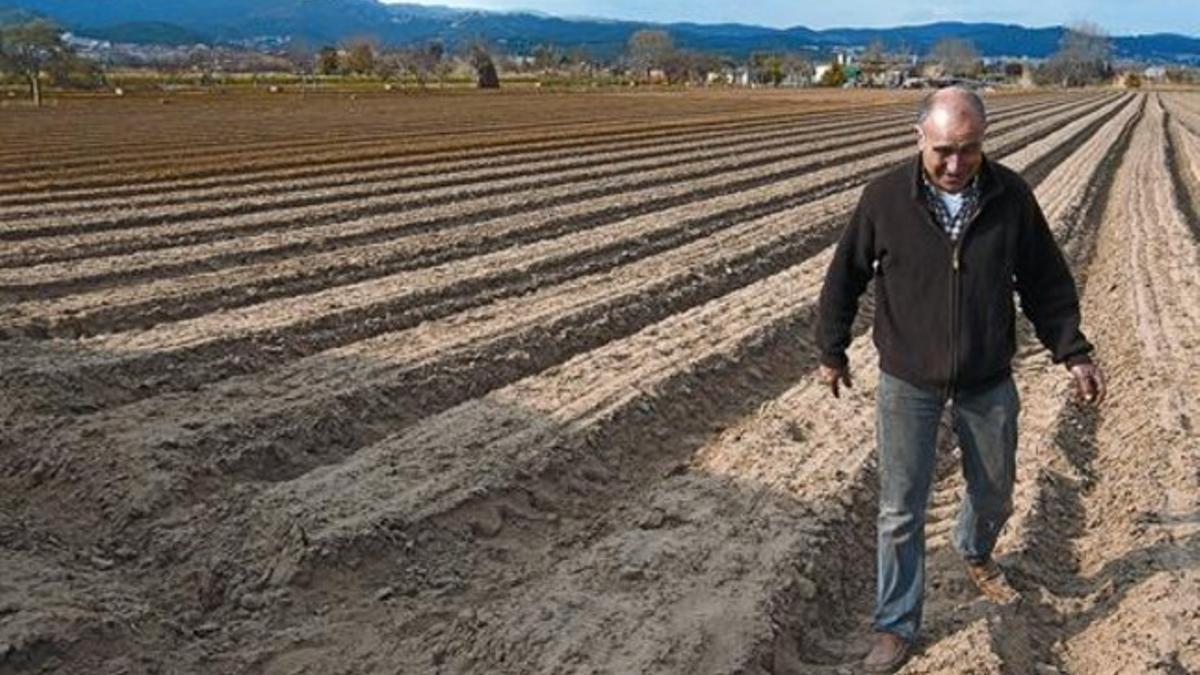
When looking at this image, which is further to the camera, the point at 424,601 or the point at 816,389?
the point at 816,389

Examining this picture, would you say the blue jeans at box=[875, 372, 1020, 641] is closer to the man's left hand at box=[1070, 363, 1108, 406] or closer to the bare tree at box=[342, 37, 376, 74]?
the man's left hand at box=[1070, 363, 1108, 406]

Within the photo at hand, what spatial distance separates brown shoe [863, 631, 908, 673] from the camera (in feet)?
14.5

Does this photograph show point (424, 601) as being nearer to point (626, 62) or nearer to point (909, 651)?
point (909, 651)

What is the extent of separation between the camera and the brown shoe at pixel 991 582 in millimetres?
4879

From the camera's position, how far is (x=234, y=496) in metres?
5.87

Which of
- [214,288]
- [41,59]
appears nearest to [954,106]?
[214,288]

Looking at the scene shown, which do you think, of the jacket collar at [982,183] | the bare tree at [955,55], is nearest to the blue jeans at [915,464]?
the jacket collar at [982,183]

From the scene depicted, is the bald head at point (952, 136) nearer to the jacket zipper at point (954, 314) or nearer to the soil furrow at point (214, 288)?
the jacket zipper at point (954, 314)

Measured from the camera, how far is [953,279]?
4035mm

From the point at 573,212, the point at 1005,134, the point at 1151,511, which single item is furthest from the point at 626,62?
the point at 1151,511

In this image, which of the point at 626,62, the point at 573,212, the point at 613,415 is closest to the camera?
the point at 613,415

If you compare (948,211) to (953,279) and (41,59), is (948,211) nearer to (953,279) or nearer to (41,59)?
(953,279)

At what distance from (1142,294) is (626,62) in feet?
527

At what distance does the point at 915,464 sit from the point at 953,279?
0.67 m
